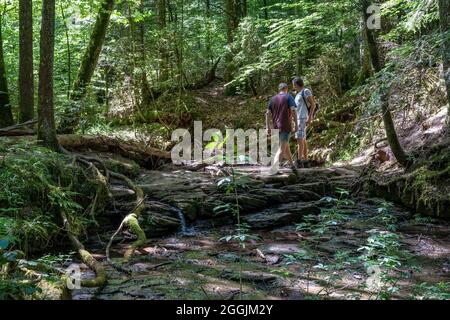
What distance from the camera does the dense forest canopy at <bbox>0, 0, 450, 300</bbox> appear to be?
493cm

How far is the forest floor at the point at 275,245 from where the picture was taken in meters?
4.65

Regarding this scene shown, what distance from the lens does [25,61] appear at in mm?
10789

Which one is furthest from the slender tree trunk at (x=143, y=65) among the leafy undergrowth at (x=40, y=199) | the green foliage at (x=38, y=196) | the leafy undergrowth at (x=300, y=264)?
the leafy undergrowth at (x=300, y=264)

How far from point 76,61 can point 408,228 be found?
15938 mm

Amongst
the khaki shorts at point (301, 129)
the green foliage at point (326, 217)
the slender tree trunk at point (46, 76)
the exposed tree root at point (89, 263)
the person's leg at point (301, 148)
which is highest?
the slender tree trunk at point (46, 76)

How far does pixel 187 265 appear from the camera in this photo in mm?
5637

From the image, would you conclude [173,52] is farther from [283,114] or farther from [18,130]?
[283,114]

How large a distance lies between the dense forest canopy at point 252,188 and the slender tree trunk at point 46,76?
24 millimetres

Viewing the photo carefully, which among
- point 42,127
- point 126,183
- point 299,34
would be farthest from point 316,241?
point 299,34

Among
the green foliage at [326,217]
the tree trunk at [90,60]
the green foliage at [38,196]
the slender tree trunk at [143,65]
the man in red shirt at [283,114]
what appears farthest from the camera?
the slender tree trunk at [143,65]

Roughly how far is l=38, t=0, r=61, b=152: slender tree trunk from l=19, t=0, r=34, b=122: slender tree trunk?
10.3ft

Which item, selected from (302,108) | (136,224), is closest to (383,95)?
(302,108)

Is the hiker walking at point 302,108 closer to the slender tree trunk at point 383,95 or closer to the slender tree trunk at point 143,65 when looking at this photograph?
the slender tree trunk at point 383,95

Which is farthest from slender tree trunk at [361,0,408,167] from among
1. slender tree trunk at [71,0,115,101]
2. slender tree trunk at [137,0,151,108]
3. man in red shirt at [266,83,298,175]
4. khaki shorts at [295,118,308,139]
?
slender tree trunk at [137,0,151,108]
